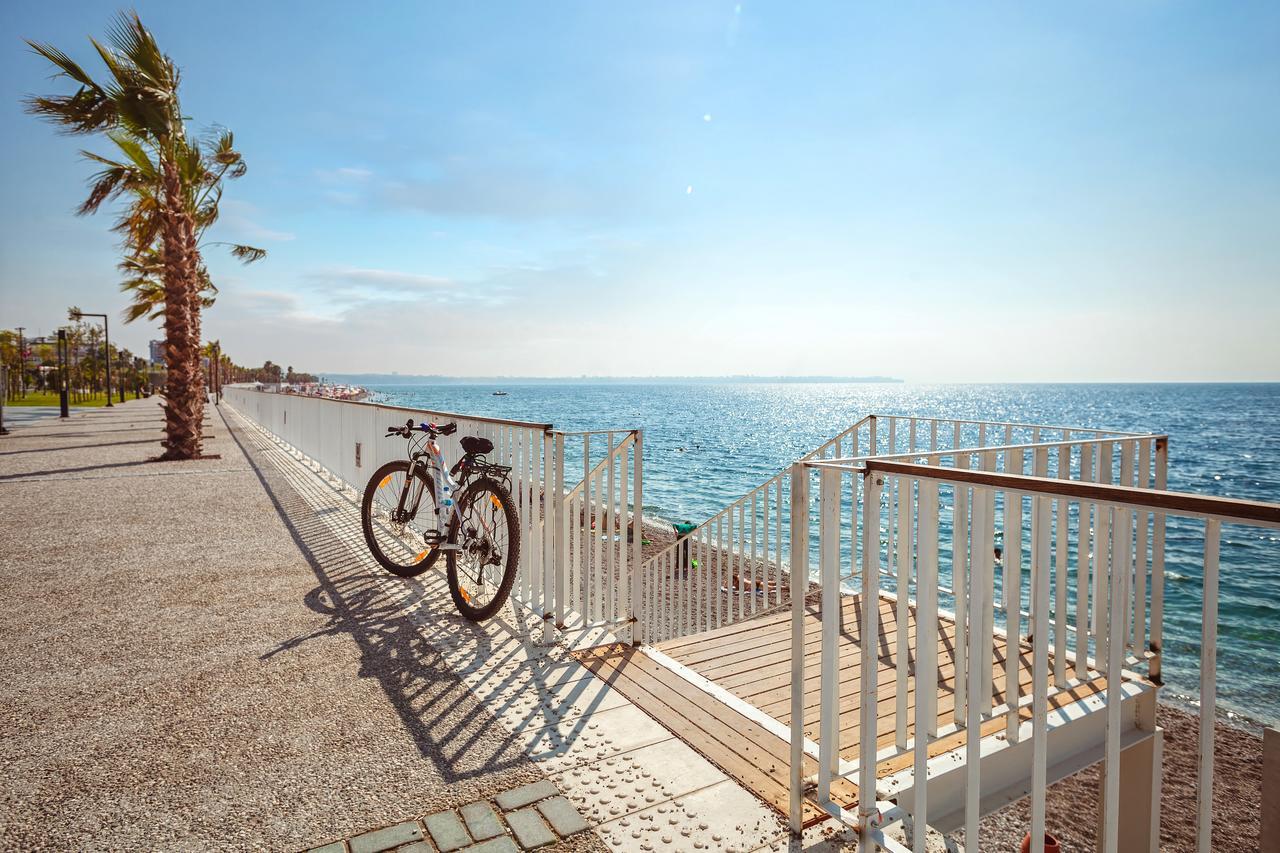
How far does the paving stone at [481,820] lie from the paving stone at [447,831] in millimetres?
28

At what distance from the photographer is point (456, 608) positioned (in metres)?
4.39

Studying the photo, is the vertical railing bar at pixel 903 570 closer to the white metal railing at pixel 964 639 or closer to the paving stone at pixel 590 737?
the white metal railing at pixel 964 639

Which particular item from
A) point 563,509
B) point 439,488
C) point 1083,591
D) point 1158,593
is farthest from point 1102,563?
point 439,488

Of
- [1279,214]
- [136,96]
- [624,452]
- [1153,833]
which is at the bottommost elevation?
[1153,833]

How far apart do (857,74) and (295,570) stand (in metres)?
11.2

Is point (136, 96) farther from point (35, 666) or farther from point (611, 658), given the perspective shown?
point (611, 658)

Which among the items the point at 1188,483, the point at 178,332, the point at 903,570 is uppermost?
the point at 178,332

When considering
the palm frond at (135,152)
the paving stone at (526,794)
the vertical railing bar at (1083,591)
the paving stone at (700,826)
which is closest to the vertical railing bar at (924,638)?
the paving stone at (700,826)

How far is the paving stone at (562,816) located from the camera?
2.13 m

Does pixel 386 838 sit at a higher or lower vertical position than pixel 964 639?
lower

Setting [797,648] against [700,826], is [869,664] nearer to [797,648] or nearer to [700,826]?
[797,648]

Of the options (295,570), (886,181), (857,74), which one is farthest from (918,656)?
(886,181)

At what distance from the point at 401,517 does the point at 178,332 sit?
11.6 m

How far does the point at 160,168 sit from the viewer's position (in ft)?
42.0
